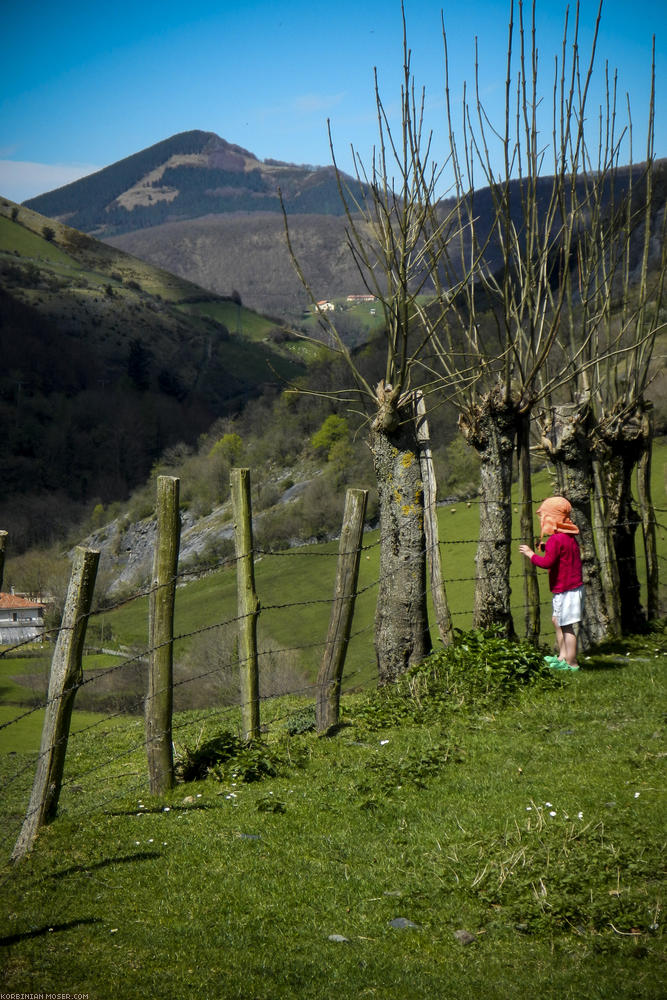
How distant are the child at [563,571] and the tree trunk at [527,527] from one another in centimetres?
91

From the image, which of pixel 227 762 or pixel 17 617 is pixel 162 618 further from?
pixel 17 617

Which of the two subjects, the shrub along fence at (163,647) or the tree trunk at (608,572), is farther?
the tree trunk at (608,572)

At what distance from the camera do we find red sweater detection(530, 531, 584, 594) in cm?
1029

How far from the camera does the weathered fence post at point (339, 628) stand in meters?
8.87

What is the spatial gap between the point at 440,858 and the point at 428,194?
790cm

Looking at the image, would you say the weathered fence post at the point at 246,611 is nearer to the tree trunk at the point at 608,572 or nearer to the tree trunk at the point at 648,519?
the tree trunk at the point at 608,572

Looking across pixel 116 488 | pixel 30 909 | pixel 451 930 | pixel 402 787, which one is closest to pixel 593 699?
pixel 402 787

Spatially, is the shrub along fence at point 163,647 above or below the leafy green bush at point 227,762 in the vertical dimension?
above

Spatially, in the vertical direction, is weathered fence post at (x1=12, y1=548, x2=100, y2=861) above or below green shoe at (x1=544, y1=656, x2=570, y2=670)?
above

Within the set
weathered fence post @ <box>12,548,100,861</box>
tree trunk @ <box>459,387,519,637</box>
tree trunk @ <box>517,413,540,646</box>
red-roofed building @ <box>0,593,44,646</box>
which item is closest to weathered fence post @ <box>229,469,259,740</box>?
red-roofed building @ <box>0,593,44,646</box>

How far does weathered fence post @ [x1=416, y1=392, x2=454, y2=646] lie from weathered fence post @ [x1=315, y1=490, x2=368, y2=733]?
1.85m

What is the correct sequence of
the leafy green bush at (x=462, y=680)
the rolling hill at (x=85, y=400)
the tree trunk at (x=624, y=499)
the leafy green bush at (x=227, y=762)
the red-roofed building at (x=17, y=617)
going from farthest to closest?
the rolling hill at (x=85, y=400) → the tree trunk at (x=624, y=499) → the leafy green bush at (x=462, y=680) → the leafy green bush at (x=227, y=762) → the red-roofed building at (x=17, y=617)

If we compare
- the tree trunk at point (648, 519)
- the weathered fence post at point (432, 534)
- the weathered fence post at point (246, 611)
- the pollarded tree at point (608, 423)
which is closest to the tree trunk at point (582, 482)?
the pollarded tree at point (608, 423)

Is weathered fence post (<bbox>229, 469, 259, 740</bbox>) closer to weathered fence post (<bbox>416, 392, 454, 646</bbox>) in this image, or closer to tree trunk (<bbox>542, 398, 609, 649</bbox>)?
weathered fence post (<bbox>416, 392, 454, 646</bbox>)
